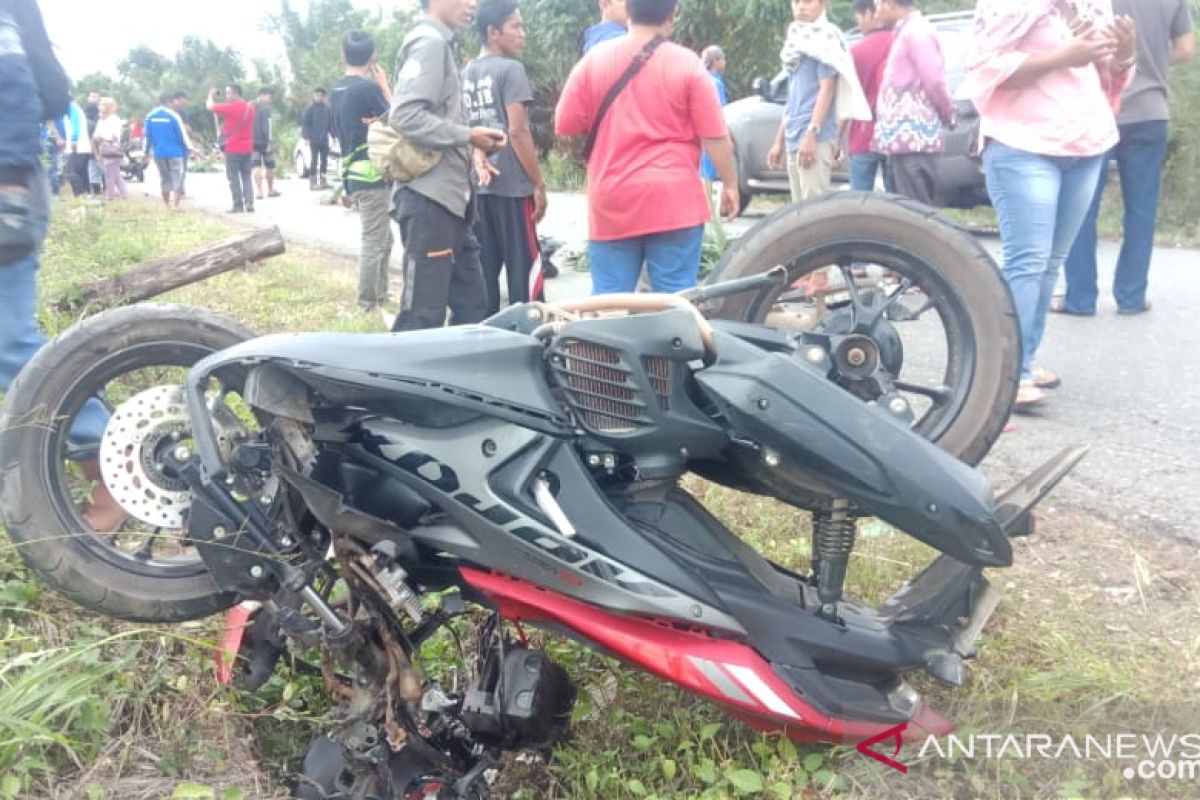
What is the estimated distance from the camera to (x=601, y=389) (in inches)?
76.1

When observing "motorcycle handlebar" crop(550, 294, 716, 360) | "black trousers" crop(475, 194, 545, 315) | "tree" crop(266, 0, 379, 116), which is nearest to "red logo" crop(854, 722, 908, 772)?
"motorcycle handlebar" crop(550, 294, 716, 360)

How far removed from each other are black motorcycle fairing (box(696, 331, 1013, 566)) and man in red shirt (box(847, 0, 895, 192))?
404cm

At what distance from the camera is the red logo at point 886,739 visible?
2.11 metres

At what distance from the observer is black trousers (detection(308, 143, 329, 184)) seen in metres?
18.9

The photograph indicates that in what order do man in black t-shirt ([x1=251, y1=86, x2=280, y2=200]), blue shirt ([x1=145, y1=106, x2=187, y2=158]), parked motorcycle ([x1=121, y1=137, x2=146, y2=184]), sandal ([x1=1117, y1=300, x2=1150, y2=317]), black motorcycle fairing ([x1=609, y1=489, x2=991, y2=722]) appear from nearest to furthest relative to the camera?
black motorcycle fairing ([x1=609, y1=489, x2=991, y2=722]) → sandal ([x1=1117, y1=300, x2=1150, y2=317]) → blue shirt ([x1=145, y1=106, x2=187, y2=158]) → man in black t-shirt ([x1=251, y1=86, x2=280, y2=200]) → parked motorcycle ([x1=121, y1=137, x2=146, y2=184])

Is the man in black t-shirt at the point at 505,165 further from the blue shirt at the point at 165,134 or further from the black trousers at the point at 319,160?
the black trousers at the point at 319,160

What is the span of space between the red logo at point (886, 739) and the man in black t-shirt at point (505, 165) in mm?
3271

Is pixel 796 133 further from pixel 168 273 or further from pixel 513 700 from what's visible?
pixel 513 700

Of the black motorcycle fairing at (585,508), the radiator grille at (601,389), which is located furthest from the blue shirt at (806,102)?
the black motorcycle fairing at (585,508)

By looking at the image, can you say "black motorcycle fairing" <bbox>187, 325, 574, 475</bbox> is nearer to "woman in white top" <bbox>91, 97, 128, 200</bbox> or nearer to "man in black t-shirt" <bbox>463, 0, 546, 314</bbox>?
"man in black t-shirt" <bbox>463, 0, 546, 314</bbox>

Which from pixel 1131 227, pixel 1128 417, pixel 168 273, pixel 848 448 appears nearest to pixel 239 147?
pixel 168 273

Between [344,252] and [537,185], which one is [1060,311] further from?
[344,252]

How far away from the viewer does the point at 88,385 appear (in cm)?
219

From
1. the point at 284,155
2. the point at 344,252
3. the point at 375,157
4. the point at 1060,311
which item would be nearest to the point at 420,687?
the point at 375,157
